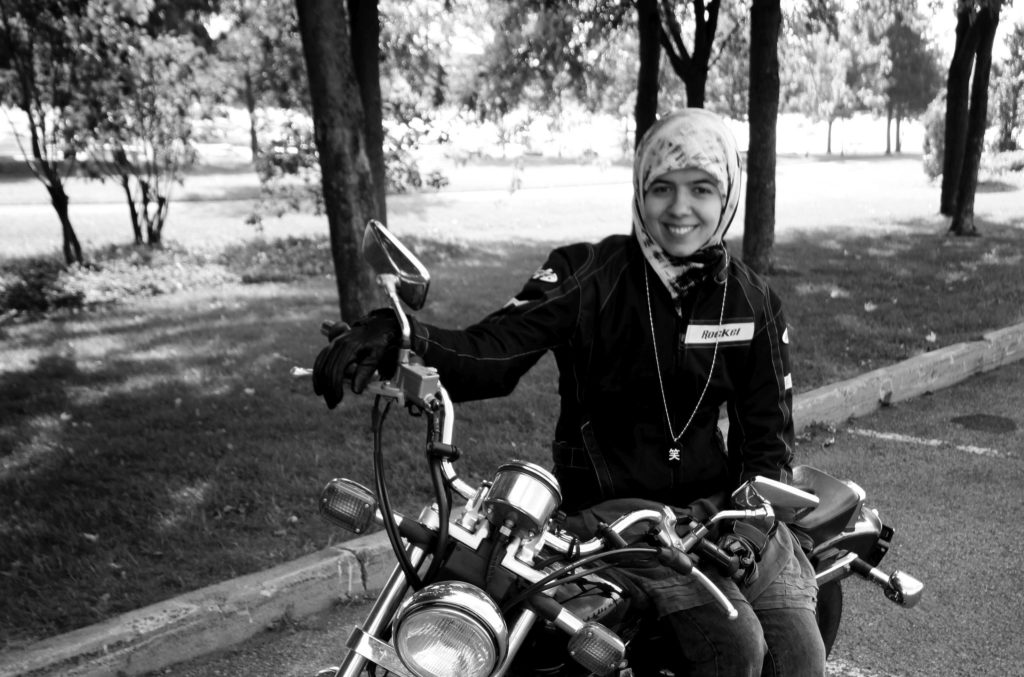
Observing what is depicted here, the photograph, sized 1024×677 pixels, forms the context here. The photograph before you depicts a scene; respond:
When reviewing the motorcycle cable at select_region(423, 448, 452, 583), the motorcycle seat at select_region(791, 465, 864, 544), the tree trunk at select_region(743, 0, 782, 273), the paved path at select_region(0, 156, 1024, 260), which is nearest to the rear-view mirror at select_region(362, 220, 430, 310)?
the motorcycle cable at select_region(423, 448, 452, 583)

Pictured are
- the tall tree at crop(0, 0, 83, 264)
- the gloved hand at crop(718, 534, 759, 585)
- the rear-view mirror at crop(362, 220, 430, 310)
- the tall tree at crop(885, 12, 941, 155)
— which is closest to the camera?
the rear-view mirror at crop(362, 220, 430, 310)

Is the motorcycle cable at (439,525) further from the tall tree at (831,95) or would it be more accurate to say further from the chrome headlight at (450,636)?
the tall tree at (831,95)

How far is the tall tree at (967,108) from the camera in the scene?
16094 mm

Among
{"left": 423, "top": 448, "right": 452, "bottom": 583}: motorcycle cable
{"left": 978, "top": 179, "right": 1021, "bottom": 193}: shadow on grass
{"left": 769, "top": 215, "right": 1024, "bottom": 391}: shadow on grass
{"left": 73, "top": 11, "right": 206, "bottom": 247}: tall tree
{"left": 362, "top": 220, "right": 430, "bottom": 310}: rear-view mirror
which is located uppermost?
{"left": 73, "top": 11, "right": 206, "bottom": 247}: tall tree

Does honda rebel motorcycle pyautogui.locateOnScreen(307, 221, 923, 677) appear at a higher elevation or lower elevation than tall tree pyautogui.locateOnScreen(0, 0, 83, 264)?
lower

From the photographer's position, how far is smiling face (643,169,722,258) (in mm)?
2584

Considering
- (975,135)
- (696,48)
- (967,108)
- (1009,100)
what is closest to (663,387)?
(696,48)

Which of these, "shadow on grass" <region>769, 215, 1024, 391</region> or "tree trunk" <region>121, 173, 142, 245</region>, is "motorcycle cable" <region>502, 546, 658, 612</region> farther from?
"tree trunk" <region>121, 173, 142, 245</region>

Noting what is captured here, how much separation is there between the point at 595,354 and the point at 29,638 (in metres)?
2.37

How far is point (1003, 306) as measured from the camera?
31.9 feet

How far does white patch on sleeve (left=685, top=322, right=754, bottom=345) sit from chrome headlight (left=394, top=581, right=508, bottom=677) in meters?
1.22

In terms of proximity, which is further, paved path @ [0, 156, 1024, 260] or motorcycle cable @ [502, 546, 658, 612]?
paved path @ [0, 156, 1024, 260]

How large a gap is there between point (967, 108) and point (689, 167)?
17.1 meters

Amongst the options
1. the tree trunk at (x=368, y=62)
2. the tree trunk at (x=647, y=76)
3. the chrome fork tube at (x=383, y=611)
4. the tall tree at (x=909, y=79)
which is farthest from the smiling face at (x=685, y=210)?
the tall tree at (x=909, y=79)
